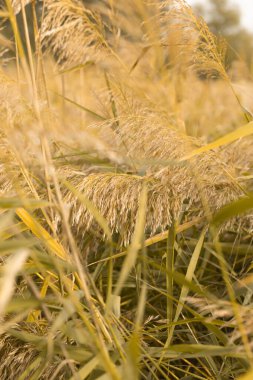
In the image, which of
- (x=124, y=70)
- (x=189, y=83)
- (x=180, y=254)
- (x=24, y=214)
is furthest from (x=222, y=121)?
(x=24, y=214)

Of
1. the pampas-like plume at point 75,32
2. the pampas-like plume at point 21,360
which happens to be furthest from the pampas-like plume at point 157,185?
the pampas-like plume at point 75,32

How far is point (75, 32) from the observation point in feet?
6.04

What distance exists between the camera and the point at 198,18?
5.18 ft

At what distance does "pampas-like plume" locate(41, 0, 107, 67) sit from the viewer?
173cm

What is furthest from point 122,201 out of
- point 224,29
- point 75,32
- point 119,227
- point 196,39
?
point 224,29

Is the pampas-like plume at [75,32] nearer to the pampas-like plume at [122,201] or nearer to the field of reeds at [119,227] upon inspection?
the field of reeds at [119,227]

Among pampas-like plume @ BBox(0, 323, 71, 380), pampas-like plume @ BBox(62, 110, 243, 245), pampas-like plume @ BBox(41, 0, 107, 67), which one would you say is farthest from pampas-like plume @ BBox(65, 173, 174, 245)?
pampas-like plume @ BBox(41, 0, 107, 67)

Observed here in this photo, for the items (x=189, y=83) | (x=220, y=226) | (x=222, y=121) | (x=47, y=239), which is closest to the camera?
(x=47, y=239)

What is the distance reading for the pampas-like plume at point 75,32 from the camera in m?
1.73

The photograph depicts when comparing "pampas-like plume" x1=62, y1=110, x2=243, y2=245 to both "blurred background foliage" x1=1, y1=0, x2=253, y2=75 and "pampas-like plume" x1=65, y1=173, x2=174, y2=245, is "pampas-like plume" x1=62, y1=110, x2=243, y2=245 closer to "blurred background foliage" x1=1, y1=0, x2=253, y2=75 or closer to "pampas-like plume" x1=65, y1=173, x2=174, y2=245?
"pampas-like plume" x1=65, y1=173, x2=174, y2=245

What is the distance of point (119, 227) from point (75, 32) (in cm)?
80

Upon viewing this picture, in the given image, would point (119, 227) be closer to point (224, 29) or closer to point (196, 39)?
point (196, 39)

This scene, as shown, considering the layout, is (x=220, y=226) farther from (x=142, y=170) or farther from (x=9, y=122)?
(x=9, y=122)

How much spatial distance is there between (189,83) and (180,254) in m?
1.57
